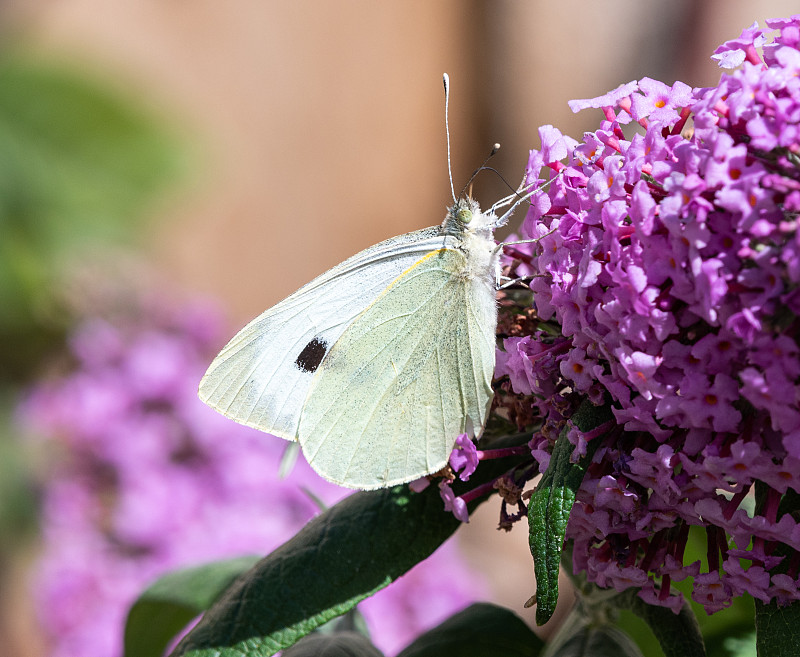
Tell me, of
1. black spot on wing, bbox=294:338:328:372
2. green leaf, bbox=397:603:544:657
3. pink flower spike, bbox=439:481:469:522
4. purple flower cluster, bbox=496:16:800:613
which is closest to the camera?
purple flower cluster, bbox=496:16:800:613

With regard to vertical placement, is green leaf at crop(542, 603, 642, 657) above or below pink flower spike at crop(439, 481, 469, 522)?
below

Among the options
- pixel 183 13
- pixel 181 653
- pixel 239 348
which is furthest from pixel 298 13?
pixel 181 653

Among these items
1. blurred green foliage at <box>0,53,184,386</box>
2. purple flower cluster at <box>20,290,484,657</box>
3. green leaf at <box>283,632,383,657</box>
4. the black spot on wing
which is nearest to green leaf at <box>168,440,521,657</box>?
green leaf at <box>283,632,383,657</box>

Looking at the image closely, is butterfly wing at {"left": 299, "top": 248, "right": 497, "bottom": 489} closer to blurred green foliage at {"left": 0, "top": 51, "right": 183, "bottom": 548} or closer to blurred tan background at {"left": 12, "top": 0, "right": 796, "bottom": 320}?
blurred green foliage at {"left": 0, "top": 51, "right": 183, "bottom": 548}

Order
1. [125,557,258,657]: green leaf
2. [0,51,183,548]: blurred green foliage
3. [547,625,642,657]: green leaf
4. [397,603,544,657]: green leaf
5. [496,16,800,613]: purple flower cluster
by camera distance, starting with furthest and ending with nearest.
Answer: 1. [0,51,183,548]: blurred green foliage
2. [125,557,258,657]: green leaf
3. [397,603,544,657]: green leaf
4. [547,625,642,657]: green leaf
5. [496,16,800,613]: purple flower cluster

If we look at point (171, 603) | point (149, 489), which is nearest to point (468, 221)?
point (171, 603)

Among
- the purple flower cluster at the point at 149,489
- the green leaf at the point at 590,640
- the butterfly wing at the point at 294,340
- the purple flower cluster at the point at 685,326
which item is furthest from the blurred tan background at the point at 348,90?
the purple flower cluster at the point at 685,326

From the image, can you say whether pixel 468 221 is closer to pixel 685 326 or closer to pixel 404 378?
pixel 404 378

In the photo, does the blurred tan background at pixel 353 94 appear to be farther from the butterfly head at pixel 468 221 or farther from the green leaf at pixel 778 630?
A: the green leaf at pixel 778 630
